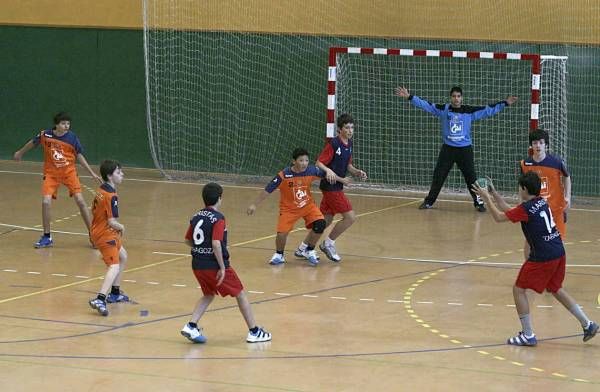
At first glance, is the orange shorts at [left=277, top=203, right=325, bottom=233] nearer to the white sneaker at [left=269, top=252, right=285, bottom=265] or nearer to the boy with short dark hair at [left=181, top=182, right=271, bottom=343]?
the white sneaker at [left=269, top=252, right=285, bottom=265]

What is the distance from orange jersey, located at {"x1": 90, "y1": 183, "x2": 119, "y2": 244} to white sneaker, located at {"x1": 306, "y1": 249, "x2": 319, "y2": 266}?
3515 millimetres

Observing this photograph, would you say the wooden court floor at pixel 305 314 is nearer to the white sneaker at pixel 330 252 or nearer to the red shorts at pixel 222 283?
the white sneaker at pixel 330 252

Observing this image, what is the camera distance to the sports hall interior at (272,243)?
35.0 feet

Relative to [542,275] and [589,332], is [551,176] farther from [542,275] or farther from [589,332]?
[589,332]

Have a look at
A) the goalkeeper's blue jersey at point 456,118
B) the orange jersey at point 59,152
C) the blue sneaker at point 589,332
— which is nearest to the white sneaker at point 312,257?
the orange jersey at point 59,152

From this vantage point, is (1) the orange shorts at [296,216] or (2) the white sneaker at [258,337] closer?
(2) the white sneaker at [258,337]

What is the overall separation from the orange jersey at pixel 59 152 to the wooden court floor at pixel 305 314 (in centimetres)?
108

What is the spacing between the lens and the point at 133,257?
16.2 m

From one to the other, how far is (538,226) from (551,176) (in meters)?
2.55

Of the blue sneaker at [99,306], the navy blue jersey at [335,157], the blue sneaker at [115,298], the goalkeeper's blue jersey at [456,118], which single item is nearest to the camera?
the blue sneaker at [99,306]

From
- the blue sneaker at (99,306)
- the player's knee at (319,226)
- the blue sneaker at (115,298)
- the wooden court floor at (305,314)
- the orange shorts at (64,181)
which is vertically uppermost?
the orange shorts at (64,181)

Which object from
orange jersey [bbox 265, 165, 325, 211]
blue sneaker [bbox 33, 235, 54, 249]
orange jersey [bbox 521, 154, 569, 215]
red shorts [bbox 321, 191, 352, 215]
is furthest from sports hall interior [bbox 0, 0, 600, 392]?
orange jersey [bbox 521, 154, 569, 215]

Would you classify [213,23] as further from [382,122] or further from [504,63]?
[504,63]

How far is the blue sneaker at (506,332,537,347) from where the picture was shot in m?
11.4
